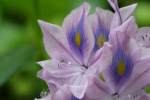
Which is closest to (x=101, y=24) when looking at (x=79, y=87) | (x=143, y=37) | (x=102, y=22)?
(x=102, y=22)

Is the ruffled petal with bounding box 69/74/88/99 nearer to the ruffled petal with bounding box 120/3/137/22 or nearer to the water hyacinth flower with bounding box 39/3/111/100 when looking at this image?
the water hyacinth flower with bounding box 39/3/111/100

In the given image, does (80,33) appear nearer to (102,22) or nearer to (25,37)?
(102,22)

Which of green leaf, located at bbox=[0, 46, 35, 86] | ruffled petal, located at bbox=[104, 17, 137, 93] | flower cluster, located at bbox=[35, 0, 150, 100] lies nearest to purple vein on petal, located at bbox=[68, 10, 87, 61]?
flower cluster, located at bbox=[35, 0, 150, 100]

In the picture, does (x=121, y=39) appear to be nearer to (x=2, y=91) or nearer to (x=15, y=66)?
(x=15, y=66)

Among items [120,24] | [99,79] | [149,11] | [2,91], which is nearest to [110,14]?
[120,24]

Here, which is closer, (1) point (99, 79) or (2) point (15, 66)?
(1) point (99, 79)
